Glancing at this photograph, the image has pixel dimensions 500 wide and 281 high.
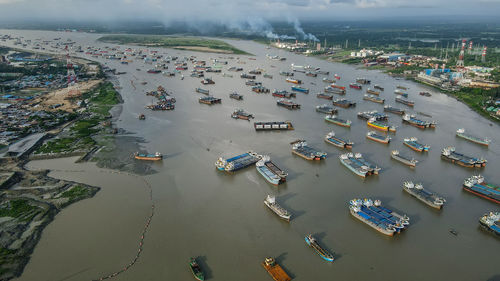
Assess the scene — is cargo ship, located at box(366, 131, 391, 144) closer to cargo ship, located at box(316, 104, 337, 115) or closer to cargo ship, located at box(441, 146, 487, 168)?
cargo ship, located at box(441, 146, 487, 168)

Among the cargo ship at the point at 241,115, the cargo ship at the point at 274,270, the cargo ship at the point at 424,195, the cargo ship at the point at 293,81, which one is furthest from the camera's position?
the cargo ship at the point at 293,81

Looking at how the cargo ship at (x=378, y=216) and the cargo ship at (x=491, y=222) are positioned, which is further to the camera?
the cargo ship at (x=491, y=222)

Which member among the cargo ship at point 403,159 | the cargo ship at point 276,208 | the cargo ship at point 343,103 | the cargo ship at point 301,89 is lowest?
the cargo ship at point 276,208

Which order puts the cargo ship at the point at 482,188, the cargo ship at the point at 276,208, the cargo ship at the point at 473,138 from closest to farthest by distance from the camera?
the cargo ship at the point at 276,208 < the cargo ship at the point at 482,188 < the cargo ship at the point at 473,138

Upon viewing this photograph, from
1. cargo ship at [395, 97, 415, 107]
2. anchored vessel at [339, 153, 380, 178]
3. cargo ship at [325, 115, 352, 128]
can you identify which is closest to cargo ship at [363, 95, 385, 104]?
cargo ship at [395, 97, 415, 107]

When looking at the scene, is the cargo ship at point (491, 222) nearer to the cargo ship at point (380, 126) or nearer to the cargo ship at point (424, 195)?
the cargo ship at point (424, 195)

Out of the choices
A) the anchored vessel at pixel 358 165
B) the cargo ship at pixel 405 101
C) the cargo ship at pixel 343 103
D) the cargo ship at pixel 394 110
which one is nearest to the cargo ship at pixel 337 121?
the cargo ship at pixel 343 103

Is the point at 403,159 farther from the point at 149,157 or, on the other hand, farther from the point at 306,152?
the point at 149,157
